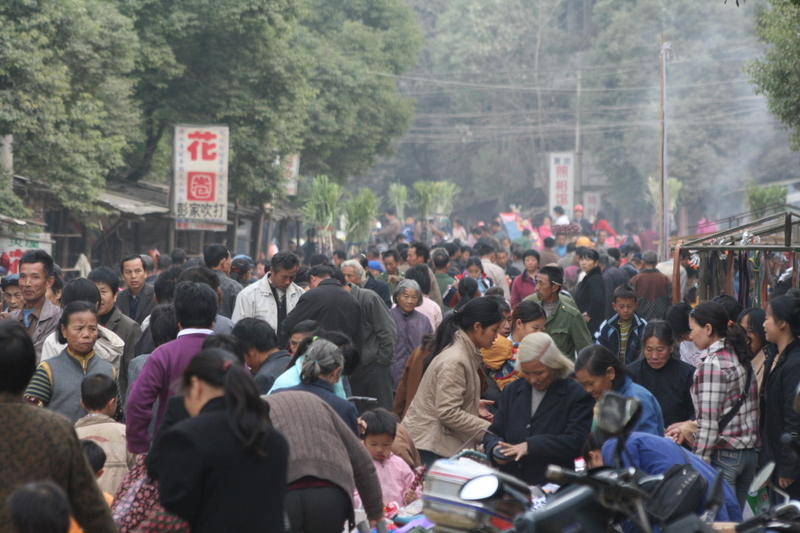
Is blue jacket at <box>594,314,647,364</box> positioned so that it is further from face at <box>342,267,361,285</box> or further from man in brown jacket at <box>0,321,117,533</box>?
man in brown jacket at <box>0,321,117,533</box>

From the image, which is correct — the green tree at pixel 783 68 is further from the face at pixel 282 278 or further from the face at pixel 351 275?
the face at pixel 282 278

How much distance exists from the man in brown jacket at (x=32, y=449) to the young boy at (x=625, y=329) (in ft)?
19.0

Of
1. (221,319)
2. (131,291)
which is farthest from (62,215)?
(221,319)

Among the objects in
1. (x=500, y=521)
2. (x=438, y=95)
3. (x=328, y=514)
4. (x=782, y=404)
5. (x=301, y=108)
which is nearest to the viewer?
(x=500, y=521)

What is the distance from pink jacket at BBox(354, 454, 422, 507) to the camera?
18.5ft

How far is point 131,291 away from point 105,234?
1402 centimetres

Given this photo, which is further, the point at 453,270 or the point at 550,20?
the point at 550,20

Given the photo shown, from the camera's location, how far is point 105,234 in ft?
71.9

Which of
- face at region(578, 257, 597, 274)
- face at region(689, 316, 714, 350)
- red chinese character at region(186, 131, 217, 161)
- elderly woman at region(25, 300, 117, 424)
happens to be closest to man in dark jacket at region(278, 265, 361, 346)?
elderly woman at region(25, 300, 117, 424)

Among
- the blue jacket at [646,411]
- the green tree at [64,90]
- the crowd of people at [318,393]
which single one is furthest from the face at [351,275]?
the green tree at [64,90]

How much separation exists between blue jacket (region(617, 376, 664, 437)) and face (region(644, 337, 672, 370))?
4.23 ft

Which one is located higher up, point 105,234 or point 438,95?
point 438,95

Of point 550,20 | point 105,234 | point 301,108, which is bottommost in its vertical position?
point 105,234

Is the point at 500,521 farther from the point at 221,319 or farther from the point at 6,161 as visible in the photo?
the point at 6,161
